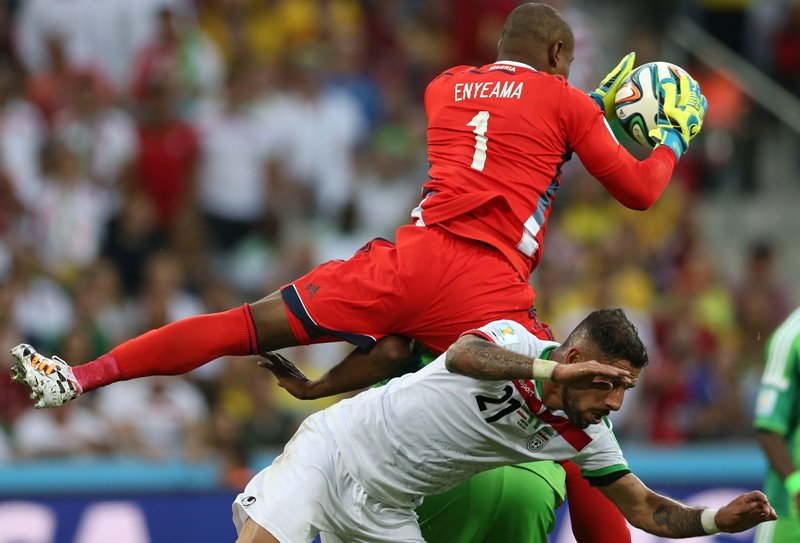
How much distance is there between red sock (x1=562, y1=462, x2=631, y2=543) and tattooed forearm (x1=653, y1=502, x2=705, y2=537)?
62cm

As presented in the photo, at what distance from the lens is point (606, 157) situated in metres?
6.47

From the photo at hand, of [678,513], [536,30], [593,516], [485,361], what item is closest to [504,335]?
[485,361]

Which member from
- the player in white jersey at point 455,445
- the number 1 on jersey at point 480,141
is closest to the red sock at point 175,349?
the player in white jersey at point 455,445

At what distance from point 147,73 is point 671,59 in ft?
15.6

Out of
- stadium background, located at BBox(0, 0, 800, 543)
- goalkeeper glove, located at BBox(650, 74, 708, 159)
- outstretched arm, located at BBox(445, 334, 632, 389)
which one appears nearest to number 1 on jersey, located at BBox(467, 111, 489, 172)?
goalkeeper glove, located at BBox(650, 74, 708, 159)

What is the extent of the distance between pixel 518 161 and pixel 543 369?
4.63 ft

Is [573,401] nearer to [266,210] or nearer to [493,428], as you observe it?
[493,428]

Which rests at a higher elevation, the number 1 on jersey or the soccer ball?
the soccer ball

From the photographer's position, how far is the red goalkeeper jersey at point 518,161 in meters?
6.47

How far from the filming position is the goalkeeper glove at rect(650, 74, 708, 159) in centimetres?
674

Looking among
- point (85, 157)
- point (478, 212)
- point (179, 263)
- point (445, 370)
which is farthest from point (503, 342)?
point (85, 157)

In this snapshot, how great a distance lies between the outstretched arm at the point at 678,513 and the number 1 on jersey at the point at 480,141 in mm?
1430

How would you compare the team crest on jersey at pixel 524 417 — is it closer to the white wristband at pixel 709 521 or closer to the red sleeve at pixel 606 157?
the white wristband at pixel 709 521

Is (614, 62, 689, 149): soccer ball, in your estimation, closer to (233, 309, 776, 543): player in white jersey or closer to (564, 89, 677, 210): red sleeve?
(564, 89, 677, 210): red sleeve
